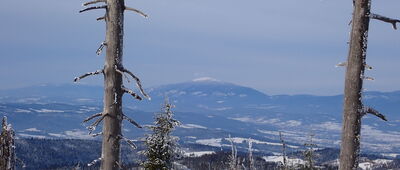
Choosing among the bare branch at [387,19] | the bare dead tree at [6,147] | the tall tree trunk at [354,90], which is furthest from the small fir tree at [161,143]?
the bare branch at [387,19]

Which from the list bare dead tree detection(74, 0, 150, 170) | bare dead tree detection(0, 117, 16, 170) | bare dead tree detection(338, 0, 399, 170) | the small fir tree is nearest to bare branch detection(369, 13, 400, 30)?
bare dead tree detection(338, 0, 399, 170)

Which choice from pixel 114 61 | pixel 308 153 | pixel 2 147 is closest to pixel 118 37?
pixel 114 61

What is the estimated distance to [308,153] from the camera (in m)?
28.7

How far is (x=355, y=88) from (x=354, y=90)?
4 cm

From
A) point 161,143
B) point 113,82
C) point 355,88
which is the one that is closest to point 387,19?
point 355,88

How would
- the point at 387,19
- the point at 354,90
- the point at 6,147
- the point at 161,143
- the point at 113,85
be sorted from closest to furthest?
the point at 387,19
the point at 354,90
the point at 113,85
the point at 6,147
the point at 161,143

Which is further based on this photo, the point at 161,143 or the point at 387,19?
the point at 161,143

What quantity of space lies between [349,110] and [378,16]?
1618mm

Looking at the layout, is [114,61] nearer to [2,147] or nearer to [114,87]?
[114,87]

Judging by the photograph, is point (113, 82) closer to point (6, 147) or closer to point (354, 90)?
point (6, 147)

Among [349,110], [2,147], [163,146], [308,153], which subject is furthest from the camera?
[308,153]

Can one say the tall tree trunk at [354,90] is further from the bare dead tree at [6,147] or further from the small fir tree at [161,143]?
the small fir tree at [161,143]

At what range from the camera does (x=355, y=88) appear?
9.88 meters

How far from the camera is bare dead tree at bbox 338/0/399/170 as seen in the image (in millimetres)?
9820
